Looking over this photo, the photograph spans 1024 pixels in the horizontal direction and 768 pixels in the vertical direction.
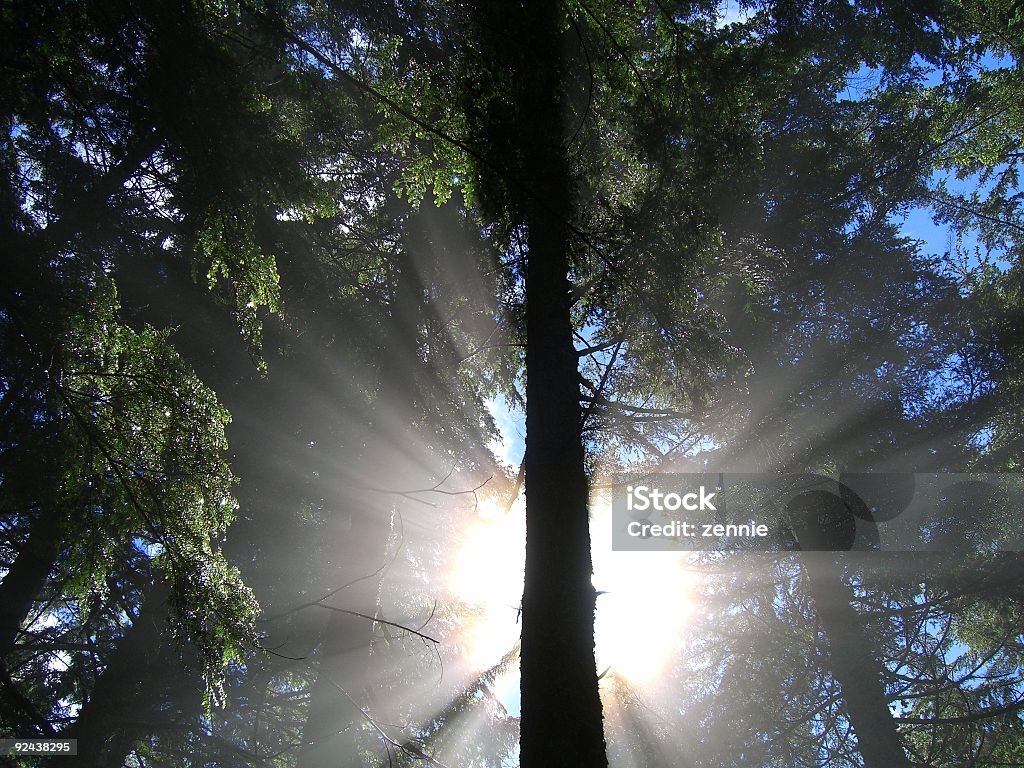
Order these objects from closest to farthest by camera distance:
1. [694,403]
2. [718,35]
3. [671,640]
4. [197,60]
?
1. [197,60]
2. [718,35]
3. [694,403]
4. [671,640]

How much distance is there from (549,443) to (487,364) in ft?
13.0

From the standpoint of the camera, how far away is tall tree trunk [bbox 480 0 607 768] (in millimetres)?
2600

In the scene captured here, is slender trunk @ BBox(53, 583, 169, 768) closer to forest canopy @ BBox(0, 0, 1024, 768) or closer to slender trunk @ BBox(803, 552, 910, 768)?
forest canopy @ BBox(0, 0, 1024, 768)

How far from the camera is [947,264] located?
28.3 ft

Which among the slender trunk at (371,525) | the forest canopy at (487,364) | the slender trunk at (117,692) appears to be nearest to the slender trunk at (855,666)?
the forest canopy at (487,364)

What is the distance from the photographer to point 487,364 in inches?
287

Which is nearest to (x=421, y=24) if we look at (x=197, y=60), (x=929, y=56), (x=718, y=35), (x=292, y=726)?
(x=197, y=60)

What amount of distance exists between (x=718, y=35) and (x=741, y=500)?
6768 millimetres

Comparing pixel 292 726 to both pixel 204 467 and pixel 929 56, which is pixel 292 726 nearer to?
pixel 204 467

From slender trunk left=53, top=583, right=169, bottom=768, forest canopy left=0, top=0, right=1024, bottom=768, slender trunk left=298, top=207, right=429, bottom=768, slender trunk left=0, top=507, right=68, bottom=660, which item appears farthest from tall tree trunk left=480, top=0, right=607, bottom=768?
slender trunk left=0, top=507, right=68, bottom=660

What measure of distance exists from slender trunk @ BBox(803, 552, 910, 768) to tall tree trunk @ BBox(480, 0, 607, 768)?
23.3 ft

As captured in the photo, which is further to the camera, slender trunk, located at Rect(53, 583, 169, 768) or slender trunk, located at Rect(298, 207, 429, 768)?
slender trunk, located at Rect(53, 583, 169, 768)

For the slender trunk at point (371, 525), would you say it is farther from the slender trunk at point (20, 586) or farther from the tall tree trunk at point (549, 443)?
the slender trunk at point (20, 586)

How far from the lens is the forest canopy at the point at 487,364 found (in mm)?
3578
